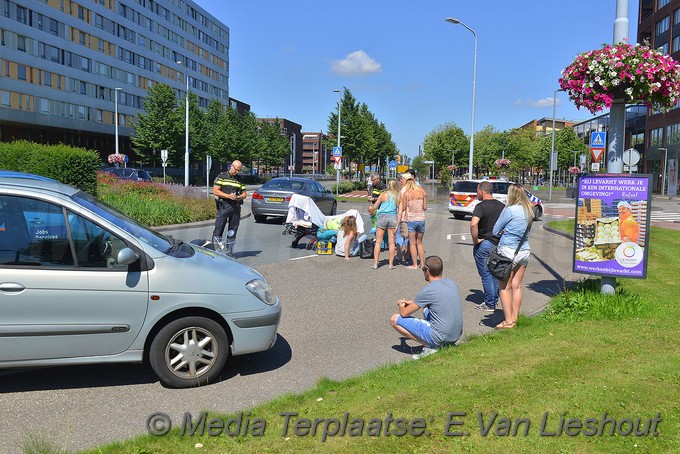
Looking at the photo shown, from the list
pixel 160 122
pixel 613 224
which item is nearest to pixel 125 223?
pixel 613 224

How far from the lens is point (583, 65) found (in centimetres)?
710

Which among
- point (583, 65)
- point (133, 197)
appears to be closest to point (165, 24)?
point (133, 197)

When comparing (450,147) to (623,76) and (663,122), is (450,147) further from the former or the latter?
(623,76)

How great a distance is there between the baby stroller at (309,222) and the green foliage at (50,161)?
21.2ft

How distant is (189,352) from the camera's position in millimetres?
4859

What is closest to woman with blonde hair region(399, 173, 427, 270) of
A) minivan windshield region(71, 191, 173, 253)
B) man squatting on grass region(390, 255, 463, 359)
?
man squatting on grass region(390, 255, 463, 359)

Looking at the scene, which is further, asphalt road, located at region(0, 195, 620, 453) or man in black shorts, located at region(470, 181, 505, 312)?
man in black shorts, located at region(470, 181, 505, 312)

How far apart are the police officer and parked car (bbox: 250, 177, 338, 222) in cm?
894

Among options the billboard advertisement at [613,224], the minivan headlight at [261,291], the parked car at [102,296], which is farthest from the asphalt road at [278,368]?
the billboard advertisement at [613,224]

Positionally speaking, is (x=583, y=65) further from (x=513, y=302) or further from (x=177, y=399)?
(x=177, y=399)

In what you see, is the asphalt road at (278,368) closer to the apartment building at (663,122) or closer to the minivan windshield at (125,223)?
the minivan windshield at (125,223)

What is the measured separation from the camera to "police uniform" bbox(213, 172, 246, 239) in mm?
10461

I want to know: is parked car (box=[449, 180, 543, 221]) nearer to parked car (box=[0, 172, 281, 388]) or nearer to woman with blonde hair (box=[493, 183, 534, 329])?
woman with blonde hair (box=[493, 183, 534, 329])

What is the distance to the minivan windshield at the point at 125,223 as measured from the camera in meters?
4.91
